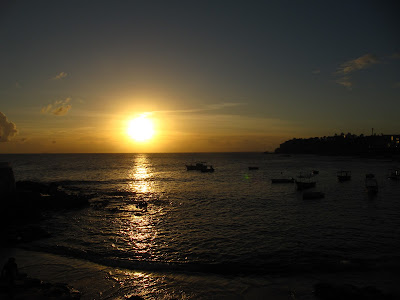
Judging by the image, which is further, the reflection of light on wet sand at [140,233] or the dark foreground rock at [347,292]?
the reflection of light on wet sand at [140,233]

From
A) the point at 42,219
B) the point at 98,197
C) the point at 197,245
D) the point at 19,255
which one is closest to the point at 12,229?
the point at 42,219

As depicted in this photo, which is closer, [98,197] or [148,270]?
[148,270]

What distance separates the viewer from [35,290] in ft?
46.6

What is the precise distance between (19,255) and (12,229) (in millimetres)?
9062

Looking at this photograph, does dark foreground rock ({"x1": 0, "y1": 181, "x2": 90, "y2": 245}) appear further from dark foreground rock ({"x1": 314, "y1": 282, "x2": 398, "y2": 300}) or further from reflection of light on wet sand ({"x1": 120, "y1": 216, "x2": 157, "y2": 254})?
dark foreground rock ({"x1": 314, "y1": 282, "x2": 398, "y2": 300})

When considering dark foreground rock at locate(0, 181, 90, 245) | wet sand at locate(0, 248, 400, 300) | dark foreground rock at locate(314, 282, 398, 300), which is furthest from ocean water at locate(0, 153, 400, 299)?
dark foreground rock at locate(314, 282, 398, 300)

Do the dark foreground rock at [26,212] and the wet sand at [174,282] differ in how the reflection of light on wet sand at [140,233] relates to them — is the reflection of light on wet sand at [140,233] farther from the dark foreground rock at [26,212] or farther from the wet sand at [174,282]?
the dark foreground rock at [26,212]

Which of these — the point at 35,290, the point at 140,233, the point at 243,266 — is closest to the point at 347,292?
the point at 243,266

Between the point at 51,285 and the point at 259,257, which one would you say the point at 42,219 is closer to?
the point at 51,285

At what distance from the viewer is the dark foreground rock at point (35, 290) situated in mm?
13562

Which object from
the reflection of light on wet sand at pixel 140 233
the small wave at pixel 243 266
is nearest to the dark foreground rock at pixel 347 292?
the small wave at pixel 243 266

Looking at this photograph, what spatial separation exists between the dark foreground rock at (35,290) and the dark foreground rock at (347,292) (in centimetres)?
1325

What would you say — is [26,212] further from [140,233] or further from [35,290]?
[35,290]

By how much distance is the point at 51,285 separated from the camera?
Answer: 14.9 meters
